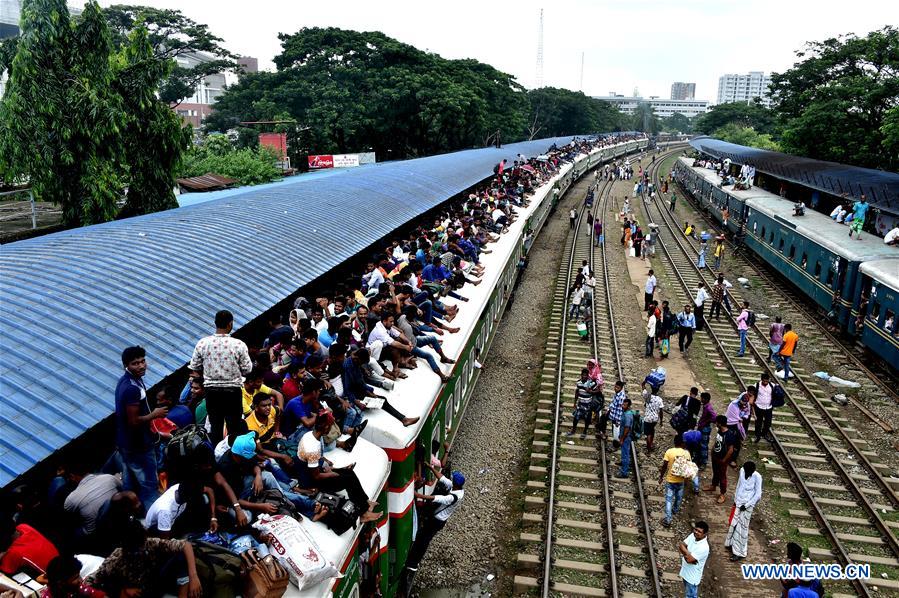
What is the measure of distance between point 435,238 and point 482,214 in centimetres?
493

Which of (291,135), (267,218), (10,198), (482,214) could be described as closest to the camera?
(267,218)

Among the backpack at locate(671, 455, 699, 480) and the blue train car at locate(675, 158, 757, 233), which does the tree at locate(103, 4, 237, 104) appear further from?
the backpack at locate(671, 455, 699, 480)

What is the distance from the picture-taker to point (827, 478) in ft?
36.6

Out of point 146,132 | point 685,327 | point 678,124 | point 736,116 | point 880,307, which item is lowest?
point 685,327

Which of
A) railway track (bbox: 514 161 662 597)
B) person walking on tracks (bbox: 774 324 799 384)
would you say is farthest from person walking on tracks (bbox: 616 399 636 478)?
person walking on tracks (bbox: 774 324 799 384)

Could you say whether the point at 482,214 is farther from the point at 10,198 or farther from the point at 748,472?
the point at 10,198

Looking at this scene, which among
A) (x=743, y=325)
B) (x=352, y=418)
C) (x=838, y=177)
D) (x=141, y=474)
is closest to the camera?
(x=141, y=474)

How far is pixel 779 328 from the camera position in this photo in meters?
15.0

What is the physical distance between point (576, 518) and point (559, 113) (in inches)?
3464

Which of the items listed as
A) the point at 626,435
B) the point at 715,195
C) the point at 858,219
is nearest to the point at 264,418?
the point at 626,435

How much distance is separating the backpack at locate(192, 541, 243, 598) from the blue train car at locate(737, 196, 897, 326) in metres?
Answer: 16.9

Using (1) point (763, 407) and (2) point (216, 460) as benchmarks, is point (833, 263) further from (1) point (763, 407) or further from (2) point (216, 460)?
(2) point (216, 460)

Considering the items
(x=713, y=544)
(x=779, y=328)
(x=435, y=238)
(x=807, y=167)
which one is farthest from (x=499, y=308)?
(x=807, y=167)

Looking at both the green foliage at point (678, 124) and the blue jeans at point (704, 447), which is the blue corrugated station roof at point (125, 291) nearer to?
the blue jeans at point (704, 447)
